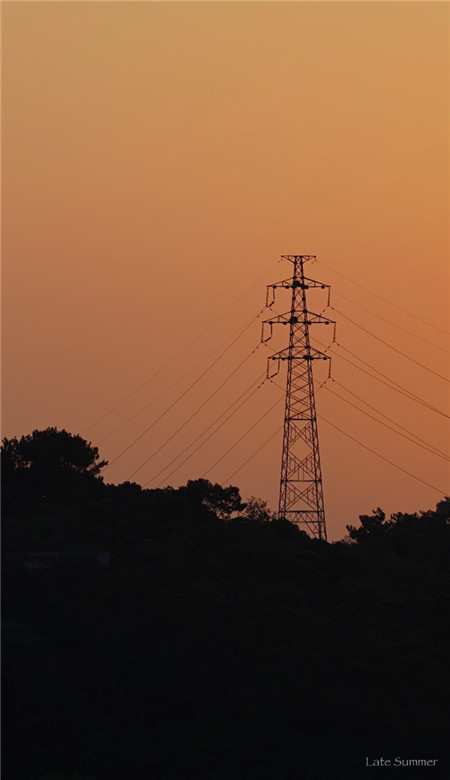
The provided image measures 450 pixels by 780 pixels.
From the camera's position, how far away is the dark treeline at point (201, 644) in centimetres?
5519

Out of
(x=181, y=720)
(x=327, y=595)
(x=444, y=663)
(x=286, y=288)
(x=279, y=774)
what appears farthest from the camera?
(x=286, y=288)

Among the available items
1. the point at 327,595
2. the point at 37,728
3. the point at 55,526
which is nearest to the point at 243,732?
the point at 37,728

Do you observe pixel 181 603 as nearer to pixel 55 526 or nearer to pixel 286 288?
pixel 55 526

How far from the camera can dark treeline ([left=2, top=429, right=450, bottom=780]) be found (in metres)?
A: 55.2

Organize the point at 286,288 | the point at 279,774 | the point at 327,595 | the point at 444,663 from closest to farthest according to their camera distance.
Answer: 1. the point at 279,774
2. the point at 444,663
3. the point at 327,595
4. the point at 286,288

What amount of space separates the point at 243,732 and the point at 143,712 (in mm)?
3551

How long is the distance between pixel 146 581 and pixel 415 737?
1294cm

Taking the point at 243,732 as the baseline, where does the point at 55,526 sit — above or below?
above

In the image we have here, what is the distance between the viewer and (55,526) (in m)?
70.9

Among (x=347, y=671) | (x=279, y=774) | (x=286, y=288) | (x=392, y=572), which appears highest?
(x=286, y=288)

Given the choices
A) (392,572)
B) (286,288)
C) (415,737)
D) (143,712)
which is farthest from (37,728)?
(286,288)

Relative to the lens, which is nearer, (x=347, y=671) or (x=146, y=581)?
(x=347, y=671)

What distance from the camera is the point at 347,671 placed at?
197ft

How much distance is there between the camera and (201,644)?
6116cm
